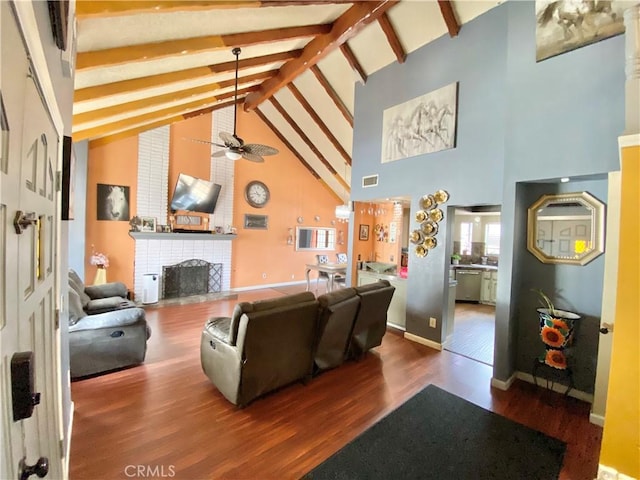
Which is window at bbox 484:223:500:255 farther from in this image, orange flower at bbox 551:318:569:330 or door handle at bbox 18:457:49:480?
door handle at bbox 18:457:49:480

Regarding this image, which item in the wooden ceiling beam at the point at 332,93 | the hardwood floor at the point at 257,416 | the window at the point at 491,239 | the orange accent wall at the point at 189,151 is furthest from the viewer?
the window at the point at 491,239

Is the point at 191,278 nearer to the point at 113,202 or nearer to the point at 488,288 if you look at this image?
the point at 113,202

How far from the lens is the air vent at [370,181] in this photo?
4.76 metres

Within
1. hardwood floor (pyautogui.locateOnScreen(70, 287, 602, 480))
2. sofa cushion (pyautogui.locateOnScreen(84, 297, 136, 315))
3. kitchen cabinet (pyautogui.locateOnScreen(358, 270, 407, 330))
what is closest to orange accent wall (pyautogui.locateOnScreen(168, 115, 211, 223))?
sofa cushion (pyautogui.locateOnScreen(84, 297, 136, 315))

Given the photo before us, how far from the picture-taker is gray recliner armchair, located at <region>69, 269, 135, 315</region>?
3729 millimetres

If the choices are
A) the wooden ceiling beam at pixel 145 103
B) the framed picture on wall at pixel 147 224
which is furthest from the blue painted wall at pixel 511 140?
the framed picture on wall at pixel 147 224

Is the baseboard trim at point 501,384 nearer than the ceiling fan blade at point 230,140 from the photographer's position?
Yes

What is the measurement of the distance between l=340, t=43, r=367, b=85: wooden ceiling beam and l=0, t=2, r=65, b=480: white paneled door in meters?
4.60

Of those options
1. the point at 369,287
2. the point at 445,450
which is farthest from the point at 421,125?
the point at 445,450

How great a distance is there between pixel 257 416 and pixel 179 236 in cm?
480

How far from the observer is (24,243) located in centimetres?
86

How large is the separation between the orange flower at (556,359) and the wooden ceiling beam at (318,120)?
5631 millimetres

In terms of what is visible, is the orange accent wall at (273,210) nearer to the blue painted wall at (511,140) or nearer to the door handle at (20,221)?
the blue painted wall at (511,140)

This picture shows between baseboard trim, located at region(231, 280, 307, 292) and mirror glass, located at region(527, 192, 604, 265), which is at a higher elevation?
mirror glass, located at region(527, 192, 604, 265)
